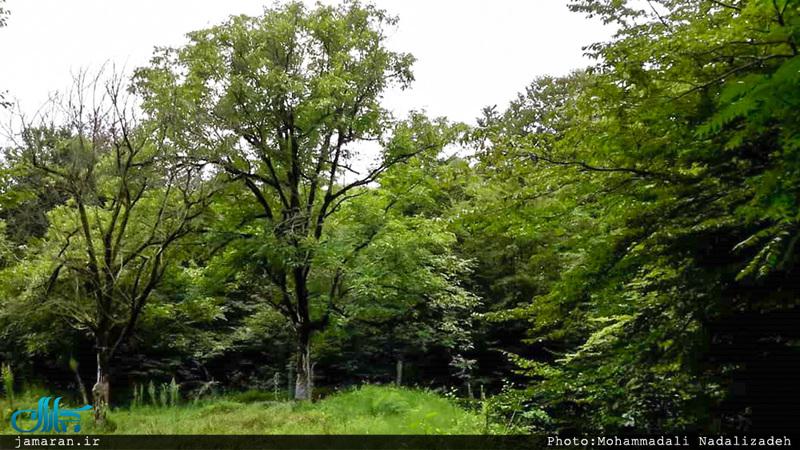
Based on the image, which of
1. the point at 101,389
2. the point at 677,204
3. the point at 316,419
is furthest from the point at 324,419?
the point at 677,204

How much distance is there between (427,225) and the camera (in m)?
→ 12.8

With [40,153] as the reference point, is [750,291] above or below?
below

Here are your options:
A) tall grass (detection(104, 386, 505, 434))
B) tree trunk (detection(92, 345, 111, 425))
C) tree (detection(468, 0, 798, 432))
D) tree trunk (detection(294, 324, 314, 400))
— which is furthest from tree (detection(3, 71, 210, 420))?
tree (detection(468, 0, 798, 432))

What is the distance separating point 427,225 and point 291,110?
479cm

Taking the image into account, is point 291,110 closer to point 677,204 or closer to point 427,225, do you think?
point 427,225

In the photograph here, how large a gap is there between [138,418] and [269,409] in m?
2.52

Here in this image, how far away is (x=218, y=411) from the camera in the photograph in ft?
33.3

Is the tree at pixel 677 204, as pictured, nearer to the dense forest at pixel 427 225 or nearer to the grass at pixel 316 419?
the dense forest at pixel 427 225

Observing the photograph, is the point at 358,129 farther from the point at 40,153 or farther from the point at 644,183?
the point at 644,183

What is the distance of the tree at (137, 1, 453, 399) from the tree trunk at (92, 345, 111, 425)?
3.86m

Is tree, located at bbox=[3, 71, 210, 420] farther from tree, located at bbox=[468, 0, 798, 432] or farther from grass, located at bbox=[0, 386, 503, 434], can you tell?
tree, located at bbox=[468, 0, 798, 432]

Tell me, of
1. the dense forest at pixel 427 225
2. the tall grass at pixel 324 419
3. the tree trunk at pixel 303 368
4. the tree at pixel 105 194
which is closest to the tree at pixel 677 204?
the dense forest at pixel 427 225

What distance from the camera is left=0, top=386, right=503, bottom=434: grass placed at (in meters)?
7.03

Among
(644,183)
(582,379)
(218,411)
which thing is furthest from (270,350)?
(644,183)
